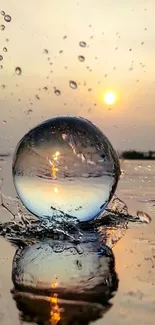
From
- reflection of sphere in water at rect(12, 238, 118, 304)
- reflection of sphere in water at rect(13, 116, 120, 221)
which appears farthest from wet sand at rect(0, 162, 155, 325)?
reflection of sphere in water at rect(13, 116, 120, 221)

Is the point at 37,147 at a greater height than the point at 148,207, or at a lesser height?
greater

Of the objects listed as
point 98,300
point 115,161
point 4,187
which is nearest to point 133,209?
point 115,161

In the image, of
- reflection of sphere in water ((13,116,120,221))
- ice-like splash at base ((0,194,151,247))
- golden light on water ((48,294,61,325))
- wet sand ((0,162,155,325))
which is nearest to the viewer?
golden light on water ((48,294,61,325))

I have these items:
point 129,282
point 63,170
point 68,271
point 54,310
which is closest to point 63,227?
point 63,170

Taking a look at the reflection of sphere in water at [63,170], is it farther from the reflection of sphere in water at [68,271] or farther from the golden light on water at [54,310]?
the golden light on water at [54,310]

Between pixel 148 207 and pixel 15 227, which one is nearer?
Result: pixel 15 227

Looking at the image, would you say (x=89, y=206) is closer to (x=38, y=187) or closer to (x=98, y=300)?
(x=38, y=187)

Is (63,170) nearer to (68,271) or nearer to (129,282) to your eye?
(68,271)

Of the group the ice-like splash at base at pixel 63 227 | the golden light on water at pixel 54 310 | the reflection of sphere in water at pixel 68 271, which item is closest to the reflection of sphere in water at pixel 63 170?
the ice-like splash at base at pixel 63 227

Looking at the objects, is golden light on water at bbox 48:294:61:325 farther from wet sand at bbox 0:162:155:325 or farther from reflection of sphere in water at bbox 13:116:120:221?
reflection of sphere in water at bbox 13:116:120:221
